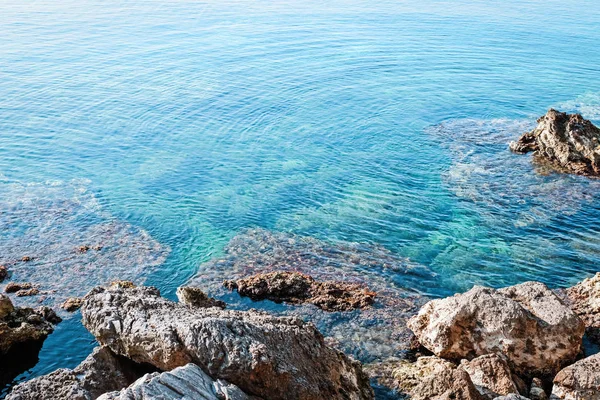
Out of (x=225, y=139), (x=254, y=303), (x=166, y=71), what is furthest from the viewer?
(x=166, y=71)

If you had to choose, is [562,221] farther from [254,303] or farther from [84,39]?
[84,39]

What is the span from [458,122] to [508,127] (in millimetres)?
2935

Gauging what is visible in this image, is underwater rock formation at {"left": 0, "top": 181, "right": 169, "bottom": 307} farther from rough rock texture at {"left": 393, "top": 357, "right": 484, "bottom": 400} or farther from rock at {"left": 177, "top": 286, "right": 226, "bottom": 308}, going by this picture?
rough rock texture at {"left": 393, "top": 357, "right": 484, "bottom": 400}

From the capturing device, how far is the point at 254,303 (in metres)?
19.4

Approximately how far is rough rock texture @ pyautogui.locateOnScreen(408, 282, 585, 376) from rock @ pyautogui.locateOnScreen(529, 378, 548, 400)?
0.56 m

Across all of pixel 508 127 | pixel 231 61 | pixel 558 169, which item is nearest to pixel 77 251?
pixel 558 169

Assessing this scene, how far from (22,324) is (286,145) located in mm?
19330

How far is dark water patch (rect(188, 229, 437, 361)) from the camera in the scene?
1755 centimetres

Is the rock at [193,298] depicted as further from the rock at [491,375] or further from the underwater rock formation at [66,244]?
the rock at [491,375]

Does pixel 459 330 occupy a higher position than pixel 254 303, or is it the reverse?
pixel 459 330

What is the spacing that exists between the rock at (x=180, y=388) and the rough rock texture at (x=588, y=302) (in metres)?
11.3

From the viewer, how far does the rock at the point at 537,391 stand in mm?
14027

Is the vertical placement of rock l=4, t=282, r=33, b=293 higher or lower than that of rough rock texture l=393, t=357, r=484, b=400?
lower

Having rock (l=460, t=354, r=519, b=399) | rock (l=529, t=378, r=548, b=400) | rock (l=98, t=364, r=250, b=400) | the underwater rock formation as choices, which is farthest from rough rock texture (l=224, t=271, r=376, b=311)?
rock (l=98, t=364, r=250, b=400)
